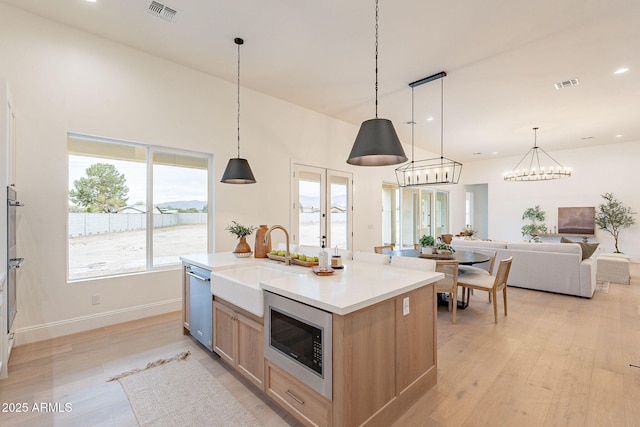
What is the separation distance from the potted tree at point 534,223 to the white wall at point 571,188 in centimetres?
17

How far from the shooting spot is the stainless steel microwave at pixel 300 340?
1604 mm

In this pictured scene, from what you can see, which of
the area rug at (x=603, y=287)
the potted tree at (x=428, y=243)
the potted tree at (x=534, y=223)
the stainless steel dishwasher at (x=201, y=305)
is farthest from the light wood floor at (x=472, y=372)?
the potted tree at (x=534, y=223)

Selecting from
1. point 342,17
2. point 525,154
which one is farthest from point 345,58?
point 525,154

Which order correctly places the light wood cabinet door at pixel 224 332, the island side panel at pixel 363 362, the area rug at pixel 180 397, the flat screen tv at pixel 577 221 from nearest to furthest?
the island side panel at pixel 363 362 → the area rug at pixel 180 397 → the light wood cabinet door at pixel 224 332 → the flat screen tv at pixel 577 221

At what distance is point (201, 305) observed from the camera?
9.33ft

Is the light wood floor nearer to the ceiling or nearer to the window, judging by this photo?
the window

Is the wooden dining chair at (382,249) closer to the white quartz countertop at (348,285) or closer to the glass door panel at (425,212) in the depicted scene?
the white quartz countertop at (348,285)

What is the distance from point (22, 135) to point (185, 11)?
2128 mm

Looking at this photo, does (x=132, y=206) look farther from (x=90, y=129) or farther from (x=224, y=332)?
(x=224, y=332)

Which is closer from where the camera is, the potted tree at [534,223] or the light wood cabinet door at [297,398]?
the light wood cabinet door at [297,398]

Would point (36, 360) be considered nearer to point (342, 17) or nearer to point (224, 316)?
point (224, 316)

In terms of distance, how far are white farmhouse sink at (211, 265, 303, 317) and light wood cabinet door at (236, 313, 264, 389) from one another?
5.6 inches

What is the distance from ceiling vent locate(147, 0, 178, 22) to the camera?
2.89 m

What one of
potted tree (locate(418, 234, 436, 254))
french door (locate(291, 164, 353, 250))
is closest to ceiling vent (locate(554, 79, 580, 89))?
potted tree (locate(418, 234, 436, 254))
